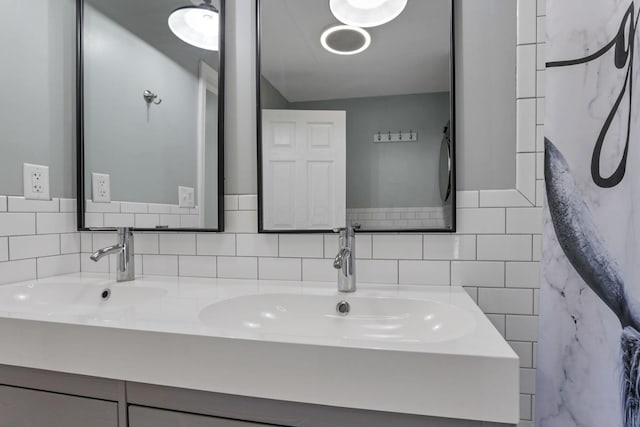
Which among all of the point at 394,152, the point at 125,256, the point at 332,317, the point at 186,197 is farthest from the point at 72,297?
the point at 394,152

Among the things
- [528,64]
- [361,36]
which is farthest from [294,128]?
[528,64]

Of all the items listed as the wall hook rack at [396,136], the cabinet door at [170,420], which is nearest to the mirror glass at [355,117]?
the wall hook rack at [396,136]

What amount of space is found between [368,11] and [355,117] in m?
0.34

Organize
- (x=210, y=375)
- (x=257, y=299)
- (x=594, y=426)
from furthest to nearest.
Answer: (x=257, y=299) → (x=594, y=426) → (x=210, y=375)

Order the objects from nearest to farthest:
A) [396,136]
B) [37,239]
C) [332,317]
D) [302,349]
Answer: [302,349], [332,317], [396,136], [37,239]

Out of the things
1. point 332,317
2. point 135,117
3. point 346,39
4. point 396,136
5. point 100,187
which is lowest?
point 332,317

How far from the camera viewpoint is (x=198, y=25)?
3.97 ft

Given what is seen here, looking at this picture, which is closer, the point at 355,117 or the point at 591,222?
the point at 591,222

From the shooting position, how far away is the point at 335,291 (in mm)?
985

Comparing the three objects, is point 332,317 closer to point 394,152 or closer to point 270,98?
point 394,152

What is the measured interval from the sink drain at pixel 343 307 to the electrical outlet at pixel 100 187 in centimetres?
97

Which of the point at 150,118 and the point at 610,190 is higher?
the point at 150,118

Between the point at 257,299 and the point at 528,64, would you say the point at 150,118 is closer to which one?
the point at 257,299

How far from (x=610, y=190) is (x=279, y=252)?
880mm
